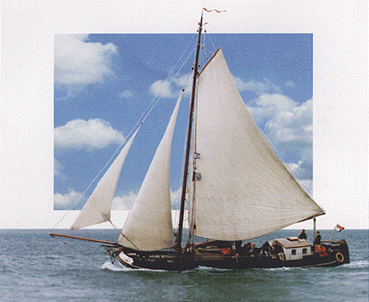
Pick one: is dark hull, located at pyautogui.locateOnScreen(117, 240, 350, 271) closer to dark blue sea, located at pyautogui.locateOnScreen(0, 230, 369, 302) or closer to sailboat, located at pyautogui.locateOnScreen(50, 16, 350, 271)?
sailboat, located at pyautogui.locateOnScreen(50, 16, 350, 271)

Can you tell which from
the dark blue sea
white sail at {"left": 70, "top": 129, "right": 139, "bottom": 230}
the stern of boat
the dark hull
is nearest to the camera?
the dark blue sea

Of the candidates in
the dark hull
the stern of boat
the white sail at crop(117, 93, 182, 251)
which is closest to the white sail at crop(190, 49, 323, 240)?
the dark hull

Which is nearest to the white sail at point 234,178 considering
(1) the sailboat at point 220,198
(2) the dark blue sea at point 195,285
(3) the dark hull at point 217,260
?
(1) the sailboat at point 220,198

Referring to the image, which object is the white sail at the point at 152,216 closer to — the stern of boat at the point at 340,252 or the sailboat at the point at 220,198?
the sailboat at the point at 220,198

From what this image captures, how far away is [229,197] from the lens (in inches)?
988

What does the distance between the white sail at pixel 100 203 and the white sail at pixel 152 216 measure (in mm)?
1569

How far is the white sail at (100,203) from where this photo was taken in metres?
22.9

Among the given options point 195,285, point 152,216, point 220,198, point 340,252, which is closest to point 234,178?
point 220,198

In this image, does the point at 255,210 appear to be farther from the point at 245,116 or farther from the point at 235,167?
the point at 245,116

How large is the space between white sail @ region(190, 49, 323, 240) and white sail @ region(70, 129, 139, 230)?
5.31m

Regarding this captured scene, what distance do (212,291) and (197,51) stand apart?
14310 mm

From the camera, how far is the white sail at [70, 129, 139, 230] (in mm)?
22938

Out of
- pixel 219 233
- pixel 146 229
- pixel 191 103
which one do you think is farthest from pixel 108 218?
pixel 191 103

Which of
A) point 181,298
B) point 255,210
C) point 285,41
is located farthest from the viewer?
point 285,41
